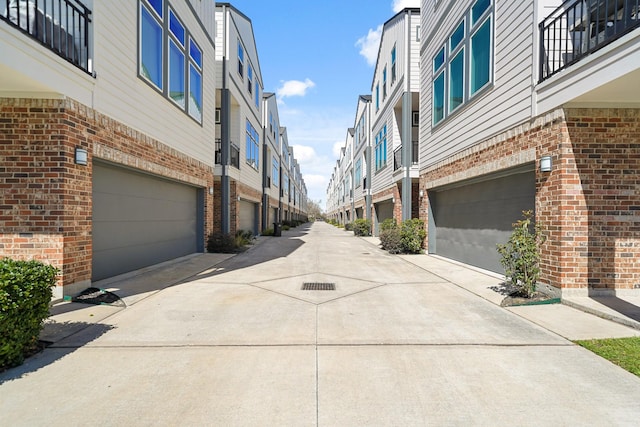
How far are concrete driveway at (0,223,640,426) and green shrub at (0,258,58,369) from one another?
21cm

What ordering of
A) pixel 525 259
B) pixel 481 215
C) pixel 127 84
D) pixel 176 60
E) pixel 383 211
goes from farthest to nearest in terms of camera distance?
pixel 383 211 < pixel 176 60 < pixel 481 215 < pixel 127 84 < pixel 525 259

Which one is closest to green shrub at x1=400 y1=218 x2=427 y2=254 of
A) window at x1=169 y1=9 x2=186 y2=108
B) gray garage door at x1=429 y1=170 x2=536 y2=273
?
gray garage door at x1=429 y1=170 x2=536 y2=273

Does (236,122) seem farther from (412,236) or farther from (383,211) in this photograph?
(383,211)

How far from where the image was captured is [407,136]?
14.4 metres

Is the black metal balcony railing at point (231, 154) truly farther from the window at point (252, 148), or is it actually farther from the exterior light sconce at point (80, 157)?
the exterior light sconce at point (80, 157)

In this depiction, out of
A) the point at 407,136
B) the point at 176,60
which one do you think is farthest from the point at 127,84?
the point at 407,136

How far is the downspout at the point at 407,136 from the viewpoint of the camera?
1414 centimetres

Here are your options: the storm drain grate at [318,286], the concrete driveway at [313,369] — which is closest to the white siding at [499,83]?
the concrete driveway at [313,369]

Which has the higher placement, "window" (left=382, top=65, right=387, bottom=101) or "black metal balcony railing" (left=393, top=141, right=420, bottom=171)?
"window" (left=382, top=65, right=387, bottom=101)

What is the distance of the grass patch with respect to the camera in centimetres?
343

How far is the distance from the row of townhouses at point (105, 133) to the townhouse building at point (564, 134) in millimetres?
8297

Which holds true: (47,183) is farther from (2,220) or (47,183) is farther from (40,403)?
(40,403)

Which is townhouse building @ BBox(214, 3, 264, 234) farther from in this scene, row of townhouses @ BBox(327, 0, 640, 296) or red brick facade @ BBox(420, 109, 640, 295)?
red brick facade @ BBox(420, 109, 640, 295)

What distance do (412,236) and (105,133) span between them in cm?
1024
